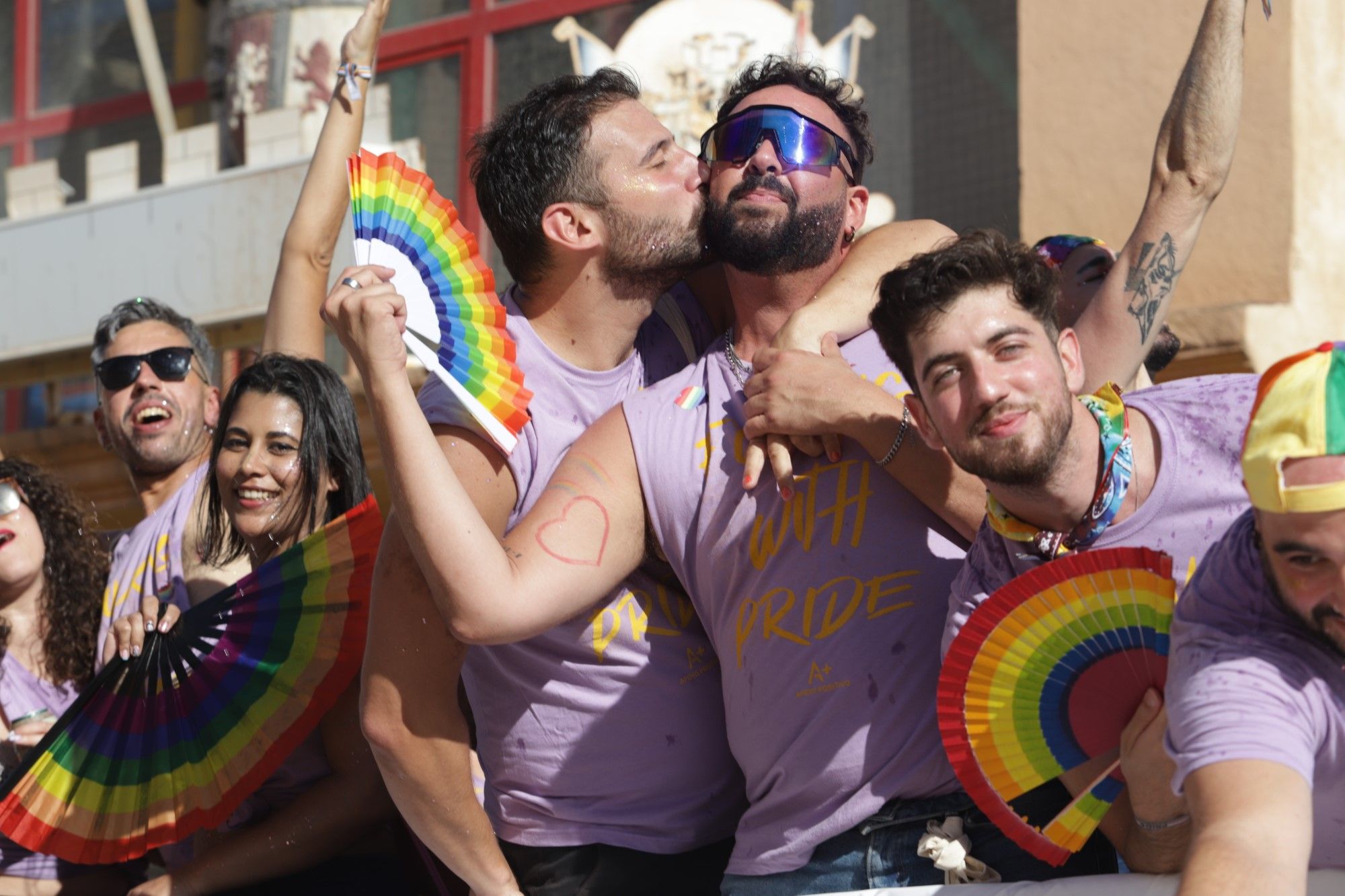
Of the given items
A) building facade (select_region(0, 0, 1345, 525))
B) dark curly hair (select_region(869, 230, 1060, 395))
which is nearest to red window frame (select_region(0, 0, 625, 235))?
building facade (select_region(0, 0, 1345, 525))

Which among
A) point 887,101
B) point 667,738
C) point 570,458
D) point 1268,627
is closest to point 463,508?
point 570,458

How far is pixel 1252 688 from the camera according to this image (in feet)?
7.00

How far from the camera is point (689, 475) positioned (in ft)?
10.2

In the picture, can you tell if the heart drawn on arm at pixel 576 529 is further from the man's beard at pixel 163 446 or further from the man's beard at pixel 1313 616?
the man's beard at pixel 163 446

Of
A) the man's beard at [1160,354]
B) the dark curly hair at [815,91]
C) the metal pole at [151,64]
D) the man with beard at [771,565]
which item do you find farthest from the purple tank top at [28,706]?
the metal pole at [151,64]

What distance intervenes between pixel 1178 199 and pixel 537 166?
4.29 feet

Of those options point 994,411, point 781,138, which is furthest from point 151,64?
point 994,411

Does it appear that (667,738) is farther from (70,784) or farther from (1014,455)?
(70,784)

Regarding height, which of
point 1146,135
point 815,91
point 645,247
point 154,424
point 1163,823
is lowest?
point 1163,823

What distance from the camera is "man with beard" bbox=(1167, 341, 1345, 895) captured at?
2.03 m

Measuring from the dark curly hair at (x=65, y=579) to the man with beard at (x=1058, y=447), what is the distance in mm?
2492

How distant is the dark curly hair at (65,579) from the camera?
4.17 m

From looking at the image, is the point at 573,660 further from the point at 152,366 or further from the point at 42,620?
the point at 152,366

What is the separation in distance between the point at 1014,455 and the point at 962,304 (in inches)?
11.3
